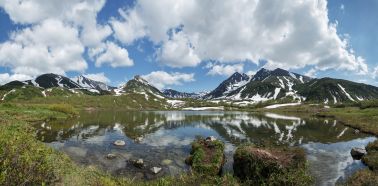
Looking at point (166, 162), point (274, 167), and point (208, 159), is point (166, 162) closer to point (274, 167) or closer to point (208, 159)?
point (208, 159)

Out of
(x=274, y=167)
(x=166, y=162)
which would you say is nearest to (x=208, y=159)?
(x=166, y=162)

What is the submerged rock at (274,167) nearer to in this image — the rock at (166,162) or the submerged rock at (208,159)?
the submerged rock at (208,159)

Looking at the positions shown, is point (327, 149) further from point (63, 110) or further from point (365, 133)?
point (63, 110)

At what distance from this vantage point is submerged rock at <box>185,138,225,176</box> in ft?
109

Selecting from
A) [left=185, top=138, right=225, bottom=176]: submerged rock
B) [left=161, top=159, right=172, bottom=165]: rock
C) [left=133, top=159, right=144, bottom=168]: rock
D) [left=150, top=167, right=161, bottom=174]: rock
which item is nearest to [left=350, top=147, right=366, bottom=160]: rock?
[left=185, top=138, right=225, bottom=176]: submerged rock

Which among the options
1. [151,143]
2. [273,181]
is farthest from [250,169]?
[151,143]

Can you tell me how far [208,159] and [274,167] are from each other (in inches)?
443

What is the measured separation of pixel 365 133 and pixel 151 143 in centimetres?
5702

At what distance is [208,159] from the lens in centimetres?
3588

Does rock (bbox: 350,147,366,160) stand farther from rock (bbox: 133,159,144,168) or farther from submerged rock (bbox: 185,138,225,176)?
rock (bbox: 133,159,144,168)

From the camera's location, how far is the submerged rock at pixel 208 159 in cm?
3312

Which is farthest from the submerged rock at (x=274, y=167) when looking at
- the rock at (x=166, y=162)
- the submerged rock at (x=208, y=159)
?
the rock at (x=166, y=162)

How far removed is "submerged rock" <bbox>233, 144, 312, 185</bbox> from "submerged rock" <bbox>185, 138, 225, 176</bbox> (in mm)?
3792

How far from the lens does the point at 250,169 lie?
2789 cm
